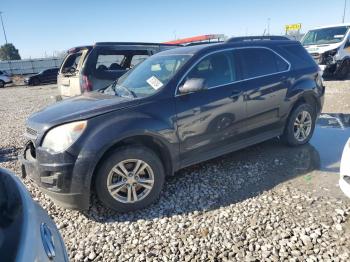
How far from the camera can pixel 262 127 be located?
4.71 metres

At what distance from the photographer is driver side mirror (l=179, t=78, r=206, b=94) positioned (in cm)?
377

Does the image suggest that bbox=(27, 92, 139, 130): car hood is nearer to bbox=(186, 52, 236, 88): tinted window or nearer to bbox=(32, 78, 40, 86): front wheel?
bbox=(186, 52, 236, 88): tinted window

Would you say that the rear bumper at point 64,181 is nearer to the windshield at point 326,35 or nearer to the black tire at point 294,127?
the black tire at point 294,127

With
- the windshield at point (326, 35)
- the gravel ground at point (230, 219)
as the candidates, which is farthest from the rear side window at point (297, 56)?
the windshield at point (326, 35)

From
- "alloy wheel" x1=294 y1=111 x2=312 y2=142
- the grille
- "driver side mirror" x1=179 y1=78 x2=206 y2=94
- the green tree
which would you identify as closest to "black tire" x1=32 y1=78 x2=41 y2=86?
the grille

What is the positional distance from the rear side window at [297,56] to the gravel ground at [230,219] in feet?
4.96

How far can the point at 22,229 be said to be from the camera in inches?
54.2

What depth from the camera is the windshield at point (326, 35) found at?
43.3 ft

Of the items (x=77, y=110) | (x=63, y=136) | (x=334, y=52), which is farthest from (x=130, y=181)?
(x=334, y=52)

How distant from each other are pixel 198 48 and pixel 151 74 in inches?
29.5

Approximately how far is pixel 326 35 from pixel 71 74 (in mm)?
11601

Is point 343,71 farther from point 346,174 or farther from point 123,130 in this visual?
point 123,130

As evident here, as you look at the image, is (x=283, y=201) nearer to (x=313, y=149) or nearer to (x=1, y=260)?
(x=313, y=149)

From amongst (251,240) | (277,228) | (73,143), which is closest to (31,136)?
(73,143)
